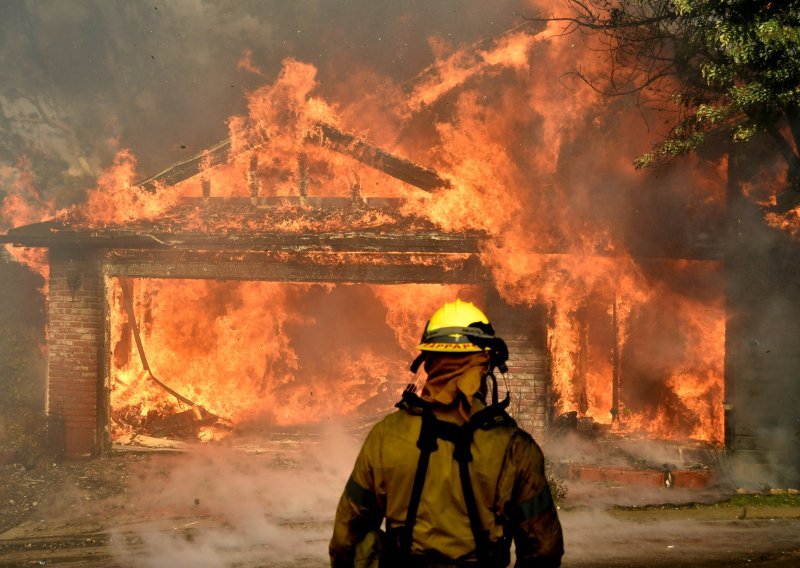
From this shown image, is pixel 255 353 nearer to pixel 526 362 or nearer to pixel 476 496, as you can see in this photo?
pixel 526 362

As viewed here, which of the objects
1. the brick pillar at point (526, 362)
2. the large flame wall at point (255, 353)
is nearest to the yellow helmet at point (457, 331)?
the brick pillar at point (526, 362)

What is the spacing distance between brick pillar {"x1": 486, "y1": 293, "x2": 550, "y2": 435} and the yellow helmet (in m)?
7.63

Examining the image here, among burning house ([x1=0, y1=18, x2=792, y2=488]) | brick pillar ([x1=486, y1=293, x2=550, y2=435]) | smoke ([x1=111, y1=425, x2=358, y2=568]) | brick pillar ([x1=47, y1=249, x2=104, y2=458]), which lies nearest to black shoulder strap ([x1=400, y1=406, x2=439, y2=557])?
smoke ([x1=111, y1=425, x2=358, y2=568])

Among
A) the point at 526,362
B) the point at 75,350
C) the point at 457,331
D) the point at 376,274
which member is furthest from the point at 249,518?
the point at 457,331

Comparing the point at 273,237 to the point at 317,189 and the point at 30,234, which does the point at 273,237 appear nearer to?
the point at 317,189

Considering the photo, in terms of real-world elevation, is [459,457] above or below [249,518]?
above

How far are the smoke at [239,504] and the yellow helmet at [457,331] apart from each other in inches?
206

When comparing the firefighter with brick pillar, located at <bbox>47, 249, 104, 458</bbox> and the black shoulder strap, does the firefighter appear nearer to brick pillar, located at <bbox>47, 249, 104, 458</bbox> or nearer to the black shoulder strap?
the black shoulder strap

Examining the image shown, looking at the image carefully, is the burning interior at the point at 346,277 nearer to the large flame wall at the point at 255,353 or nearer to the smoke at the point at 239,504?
the large flame wall at the point at 255,353

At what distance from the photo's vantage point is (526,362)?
10.4 m

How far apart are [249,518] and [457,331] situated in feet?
23.1

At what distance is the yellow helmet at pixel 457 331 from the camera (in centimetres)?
276

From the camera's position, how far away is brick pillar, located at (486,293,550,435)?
33.9 ft

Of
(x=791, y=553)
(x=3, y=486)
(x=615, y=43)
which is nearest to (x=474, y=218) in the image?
(x=615, y=43)
